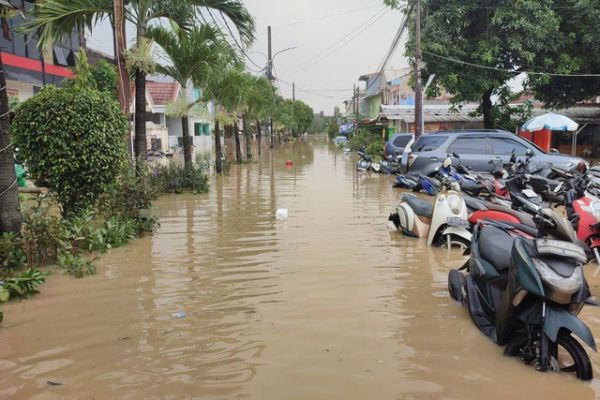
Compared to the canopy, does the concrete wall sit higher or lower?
higher

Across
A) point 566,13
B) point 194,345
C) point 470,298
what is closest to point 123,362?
point 194,345

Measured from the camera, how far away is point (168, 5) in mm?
10188

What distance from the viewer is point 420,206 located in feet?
25.2

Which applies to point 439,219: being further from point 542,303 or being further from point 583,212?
point 542,303

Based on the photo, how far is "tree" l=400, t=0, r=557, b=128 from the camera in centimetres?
1936

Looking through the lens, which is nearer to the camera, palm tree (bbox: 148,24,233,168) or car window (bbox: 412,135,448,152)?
palm tree (bbox: 148,24,233,168)

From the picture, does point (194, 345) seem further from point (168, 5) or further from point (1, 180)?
point (168, 5)

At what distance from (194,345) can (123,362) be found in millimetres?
551

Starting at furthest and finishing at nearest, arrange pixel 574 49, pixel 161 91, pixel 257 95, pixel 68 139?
pixel 161 91
pixel 257 95
pixel 574 49
pixel 68 139

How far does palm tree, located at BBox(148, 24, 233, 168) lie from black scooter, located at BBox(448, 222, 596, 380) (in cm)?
998

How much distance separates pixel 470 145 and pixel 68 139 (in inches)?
392

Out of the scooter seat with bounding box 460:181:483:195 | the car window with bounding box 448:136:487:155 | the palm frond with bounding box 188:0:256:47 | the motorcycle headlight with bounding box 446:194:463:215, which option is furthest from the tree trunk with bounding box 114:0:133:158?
the car window with bounding box 448:136:487:155

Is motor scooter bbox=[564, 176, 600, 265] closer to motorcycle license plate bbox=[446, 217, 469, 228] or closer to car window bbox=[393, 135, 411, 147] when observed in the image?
motorcycle license plate bbox=[446, 217, 469, 228]

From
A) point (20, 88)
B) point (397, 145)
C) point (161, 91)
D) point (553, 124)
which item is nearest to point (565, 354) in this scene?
point (397, 145)
